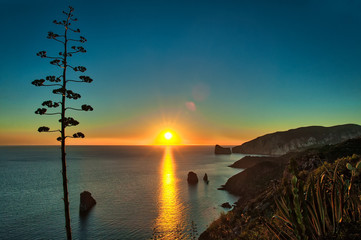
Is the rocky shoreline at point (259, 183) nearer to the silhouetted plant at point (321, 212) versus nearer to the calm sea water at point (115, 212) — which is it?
the silhouetted plant at point (321, 212)

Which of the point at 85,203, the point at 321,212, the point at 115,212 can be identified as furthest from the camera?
the point at 85,203

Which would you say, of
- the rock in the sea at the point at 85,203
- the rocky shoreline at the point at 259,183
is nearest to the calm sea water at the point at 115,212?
the rock in the sea at the point at 85,203

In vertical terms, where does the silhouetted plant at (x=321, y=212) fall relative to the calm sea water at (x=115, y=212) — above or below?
above

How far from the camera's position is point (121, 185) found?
70250 millimetres

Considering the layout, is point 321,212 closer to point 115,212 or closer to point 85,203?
point 115,212

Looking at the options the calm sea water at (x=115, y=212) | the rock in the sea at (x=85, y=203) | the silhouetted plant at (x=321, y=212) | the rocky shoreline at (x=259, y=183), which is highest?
the silhouetted plant at (x=321, y=212)

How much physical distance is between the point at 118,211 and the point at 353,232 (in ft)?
149

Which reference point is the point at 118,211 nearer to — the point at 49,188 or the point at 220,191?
the point at 220,191

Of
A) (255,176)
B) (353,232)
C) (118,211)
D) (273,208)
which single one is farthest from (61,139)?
(255,176)

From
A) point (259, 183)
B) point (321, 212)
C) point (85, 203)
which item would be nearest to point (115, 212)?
point (85, 203)

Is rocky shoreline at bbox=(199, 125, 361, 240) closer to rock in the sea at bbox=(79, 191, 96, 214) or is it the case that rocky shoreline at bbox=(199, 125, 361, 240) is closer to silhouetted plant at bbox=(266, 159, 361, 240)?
silhouetted plant at bbox=(266, 159, 361, 240)

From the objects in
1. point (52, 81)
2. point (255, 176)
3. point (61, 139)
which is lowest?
point (255, 176)

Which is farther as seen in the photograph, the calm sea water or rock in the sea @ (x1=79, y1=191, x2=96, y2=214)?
rock in the sea @ (x1=79, y1=191, x2=96, y2=214)

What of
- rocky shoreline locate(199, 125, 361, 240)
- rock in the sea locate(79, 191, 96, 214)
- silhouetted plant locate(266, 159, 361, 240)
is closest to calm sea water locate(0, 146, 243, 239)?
rock in the sea locate(79, 191, 96, 214)
